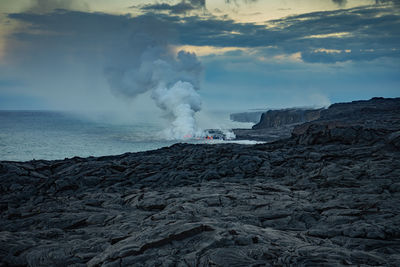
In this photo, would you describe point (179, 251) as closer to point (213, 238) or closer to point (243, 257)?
point (213, 238)

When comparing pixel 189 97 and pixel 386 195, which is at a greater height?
pixel 189 97

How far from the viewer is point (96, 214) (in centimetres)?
1734

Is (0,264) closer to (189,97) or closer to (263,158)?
(263,158)

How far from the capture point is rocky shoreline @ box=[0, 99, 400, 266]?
34.3 ft

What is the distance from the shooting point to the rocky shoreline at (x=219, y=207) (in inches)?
411

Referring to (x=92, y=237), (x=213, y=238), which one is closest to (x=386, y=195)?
(x=213, y=238)

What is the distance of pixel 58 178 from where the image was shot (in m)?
26.5

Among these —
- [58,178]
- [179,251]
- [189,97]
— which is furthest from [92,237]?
[189,97]

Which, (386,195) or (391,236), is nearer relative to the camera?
(391,236)

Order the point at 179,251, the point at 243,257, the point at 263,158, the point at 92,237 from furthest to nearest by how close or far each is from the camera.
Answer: the point at 263,158 → the point at 92,237 → the point at 179,251 → the point at 243,257

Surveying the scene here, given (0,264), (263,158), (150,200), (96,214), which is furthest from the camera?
(263,158)

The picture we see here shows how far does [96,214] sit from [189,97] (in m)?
126

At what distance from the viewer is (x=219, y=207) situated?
56.7 feet

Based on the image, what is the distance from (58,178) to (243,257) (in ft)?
68.2
